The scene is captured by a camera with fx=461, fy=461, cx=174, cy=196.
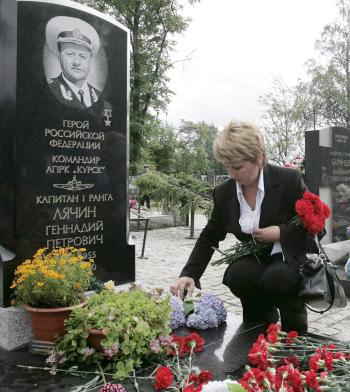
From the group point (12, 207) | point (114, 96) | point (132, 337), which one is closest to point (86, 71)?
point (114, 96)

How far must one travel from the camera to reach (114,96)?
12.5 feet

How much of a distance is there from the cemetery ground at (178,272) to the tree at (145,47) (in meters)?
11.9

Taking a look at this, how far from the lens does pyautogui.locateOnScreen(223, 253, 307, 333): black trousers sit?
284 cm

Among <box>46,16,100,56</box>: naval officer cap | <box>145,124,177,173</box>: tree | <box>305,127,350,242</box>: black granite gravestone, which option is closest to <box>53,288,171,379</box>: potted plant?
<box>46,16,100,56</box>: naval officer cap

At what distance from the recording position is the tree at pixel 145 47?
75.3ft

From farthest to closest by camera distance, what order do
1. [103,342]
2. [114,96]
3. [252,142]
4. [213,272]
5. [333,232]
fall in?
[333,232] < [213,272] < [114,96] < [252,142] < [103,342]

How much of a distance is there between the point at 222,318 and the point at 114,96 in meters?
1.97

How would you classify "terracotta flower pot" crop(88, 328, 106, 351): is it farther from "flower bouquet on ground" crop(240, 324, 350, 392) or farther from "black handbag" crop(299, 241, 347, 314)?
"black handbag" crop(299, 241, 347, 314)

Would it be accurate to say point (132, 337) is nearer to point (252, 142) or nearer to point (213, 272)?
point (252, 142)

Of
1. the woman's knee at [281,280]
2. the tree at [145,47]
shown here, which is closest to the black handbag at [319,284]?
the woman's knee at [281,280]

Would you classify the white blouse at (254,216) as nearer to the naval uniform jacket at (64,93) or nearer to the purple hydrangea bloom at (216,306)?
the purple hydrangea bloom at (216,306)

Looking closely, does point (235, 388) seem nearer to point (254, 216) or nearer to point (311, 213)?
point (311, 213)

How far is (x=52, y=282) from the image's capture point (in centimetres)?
269

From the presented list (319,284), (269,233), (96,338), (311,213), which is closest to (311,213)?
(311,213)
